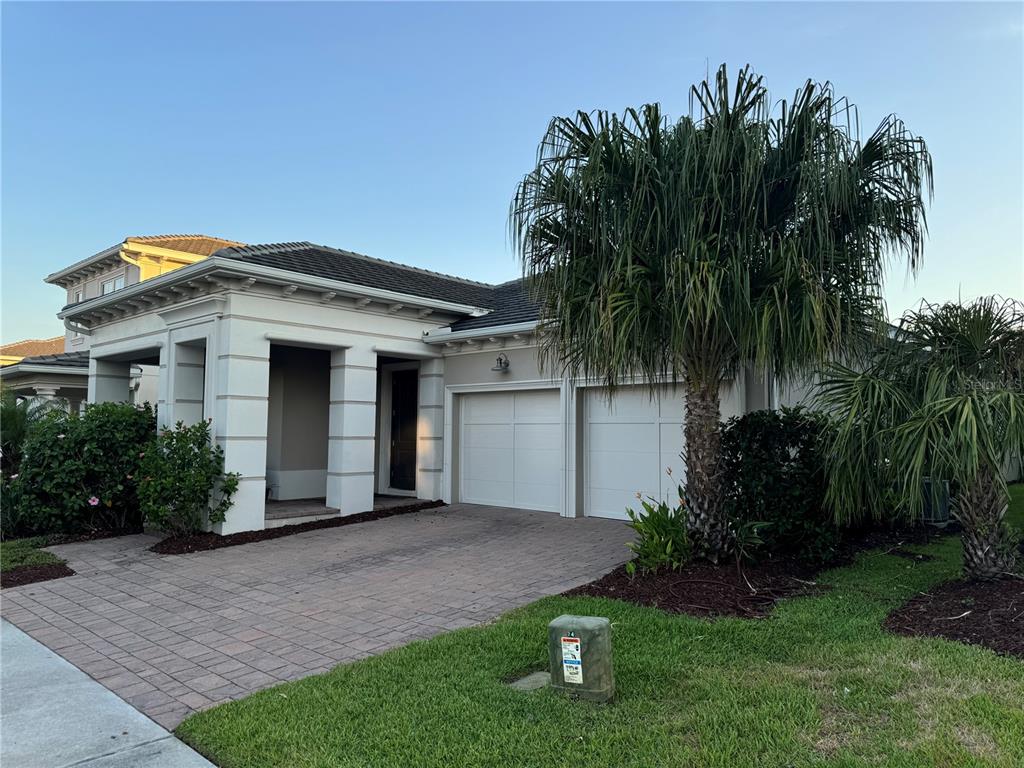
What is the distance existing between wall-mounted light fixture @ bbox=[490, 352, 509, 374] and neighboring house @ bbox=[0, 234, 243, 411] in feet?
31.7

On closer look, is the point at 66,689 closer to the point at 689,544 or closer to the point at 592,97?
the point at 689,544

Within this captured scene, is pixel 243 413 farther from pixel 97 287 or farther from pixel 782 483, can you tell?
pixel 97 287

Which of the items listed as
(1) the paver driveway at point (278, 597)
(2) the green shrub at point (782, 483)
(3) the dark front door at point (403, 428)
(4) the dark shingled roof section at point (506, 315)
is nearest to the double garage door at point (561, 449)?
(1) the paver driveway at point (278, 597)

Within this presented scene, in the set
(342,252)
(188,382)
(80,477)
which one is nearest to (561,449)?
(188,382)

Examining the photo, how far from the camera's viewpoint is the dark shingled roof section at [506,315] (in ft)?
38.8

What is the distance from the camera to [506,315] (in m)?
12.6

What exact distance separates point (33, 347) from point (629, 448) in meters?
34.1

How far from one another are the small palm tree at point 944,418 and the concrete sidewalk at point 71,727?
5.47m

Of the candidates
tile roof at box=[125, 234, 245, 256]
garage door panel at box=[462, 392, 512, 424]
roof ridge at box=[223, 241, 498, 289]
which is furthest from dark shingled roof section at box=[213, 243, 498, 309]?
tile roof at box=[125, 234, 245, 256]

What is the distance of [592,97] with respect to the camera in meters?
6.68

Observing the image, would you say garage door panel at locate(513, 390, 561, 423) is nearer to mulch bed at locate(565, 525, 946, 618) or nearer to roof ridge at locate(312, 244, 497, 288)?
mulch bed at locate(565, 525, 946, 618)

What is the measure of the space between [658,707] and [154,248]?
23618 millimetres

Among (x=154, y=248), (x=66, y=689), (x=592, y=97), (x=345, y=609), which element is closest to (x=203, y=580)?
(x=345, y=609)

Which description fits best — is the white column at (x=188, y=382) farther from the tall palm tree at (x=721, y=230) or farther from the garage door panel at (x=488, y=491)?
the tall palm tree at (x=721, y=230)
